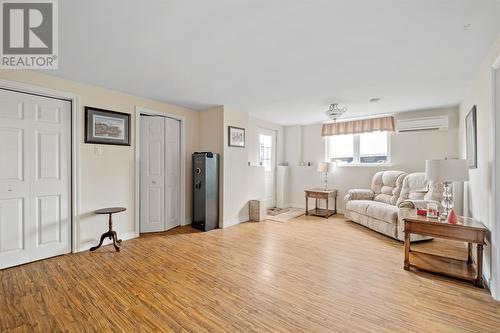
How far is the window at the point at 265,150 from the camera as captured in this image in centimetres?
601

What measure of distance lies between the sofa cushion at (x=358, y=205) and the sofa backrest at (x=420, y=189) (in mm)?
536

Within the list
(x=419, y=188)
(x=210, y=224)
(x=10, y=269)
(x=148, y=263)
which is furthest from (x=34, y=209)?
(x=419, y=188)

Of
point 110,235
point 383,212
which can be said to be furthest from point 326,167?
point 110,235

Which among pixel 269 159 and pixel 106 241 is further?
pixel 269 159

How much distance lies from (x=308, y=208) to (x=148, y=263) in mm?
4397

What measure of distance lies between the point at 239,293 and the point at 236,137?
3115 millimetres

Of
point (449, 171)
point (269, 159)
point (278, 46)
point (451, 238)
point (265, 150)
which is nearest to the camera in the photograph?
point (278, 46)

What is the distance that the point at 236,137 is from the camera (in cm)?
468

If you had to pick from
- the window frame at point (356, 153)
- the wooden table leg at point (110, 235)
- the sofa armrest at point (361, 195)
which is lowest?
the wooden table leg at point (110, 235)

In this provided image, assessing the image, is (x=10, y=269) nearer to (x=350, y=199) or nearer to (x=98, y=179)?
(x=98, y=179)

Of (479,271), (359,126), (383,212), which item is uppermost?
(359,126)

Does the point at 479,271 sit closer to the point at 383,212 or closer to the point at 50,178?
the point at 383,212

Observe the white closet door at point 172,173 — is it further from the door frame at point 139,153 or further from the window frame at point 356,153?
the window frame at point 356,153

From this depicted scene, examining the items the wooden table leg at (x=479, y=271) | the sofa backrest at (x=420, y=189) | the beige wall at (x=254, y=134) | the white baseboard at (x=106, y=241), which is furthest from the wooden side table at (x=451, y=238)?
the white baseboard at (x=106, y=241)
